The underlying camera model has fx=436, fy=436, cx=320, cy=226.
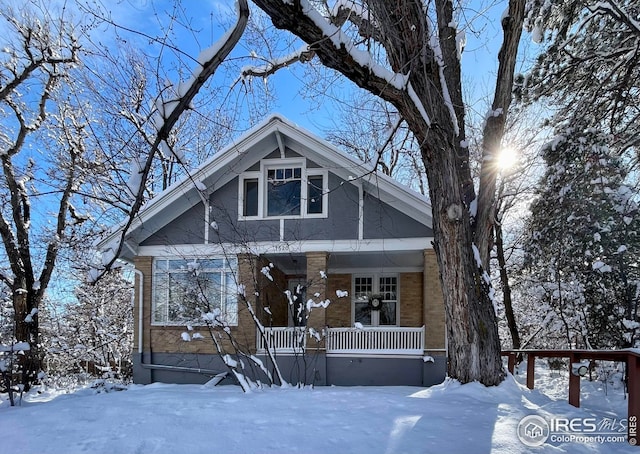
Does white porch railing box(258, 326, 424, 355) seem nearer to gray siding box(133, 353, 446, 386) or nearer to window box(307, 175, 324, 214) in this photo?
gray siding box(133, 353, 446, 386)

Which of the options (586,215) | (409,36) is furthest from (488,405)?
(586,215)

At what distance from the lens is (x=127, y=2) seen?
4574 millimetres

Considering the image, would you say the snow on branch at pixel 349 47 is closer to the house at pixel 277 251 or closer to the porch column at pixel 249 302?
the house at pixel 277 251

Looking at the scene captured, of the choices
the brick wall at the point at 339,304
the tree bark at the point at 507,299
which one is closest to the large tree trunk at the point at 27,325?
the brick wall at the point at 339,304

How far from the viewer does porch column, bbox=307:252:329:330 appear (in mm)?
10070

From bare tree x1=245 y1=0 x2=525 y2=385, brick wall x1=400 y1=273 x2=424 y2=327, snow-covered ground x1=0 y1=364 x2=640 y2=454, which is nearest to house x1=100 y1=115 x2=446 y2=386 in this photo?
brick wall x1=400 y1=273 x2=424 y2=327

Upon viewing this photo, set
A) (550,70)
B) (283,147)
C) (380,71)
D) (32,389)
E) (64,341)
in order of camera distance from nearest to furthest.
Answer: (380,71) < (550,70) < (283,147) < (32,389) < (64,341)

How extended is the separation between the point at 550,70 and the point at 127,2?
24.9ft

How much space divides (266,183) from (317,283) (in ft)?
9.12

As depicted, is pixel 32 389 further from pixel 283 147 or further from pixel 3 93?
pixel 283 147

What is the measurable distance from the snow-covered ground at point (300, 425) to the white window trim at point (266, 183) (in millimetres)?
5619

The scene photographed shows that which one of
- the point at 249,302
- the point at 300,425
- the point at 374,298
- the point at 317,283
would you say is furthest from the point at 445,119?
the point at 374,298

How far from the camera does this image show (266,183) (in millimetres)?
10781

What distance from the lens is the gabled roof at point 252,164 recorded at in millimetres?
9719
